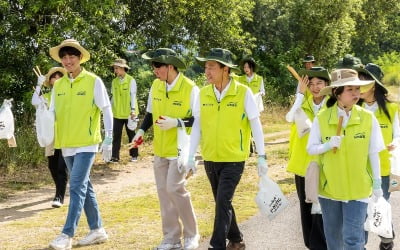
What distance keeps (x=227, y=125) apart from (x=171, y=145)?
796mm

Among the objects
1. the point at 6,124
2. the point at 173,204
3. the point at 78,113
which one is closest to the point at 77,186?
the point at 78,113

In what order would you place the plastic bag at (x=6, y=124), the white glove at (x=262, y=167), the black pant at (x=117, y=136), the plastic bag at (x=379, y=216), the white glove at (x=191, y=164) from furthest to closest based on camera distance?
1. the black pant at (x=117, y=136)
2. the plastic bag at (x=6, y=124)
3. the white glove at (x=191, y=164)
4. the white glove at (x=262, y=167)
5. the plastic bag at (x=379, y=216)

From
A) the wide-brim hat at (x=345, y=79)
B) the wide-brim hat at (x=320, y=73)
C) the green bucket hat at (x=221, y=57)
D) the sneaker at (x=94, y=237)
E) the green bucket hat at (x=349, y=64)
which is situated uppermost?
the green bucket hat at (x=221, y=57)

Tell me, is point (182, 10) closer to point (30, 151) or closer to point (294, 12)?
point (30, 151)

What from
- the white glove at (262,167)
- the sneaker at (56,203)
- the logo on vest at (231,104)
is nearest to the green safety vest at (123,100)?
the sneaker at (56,203)

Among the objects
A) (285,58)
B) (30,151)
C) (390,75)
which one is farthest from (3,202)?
(390,75)

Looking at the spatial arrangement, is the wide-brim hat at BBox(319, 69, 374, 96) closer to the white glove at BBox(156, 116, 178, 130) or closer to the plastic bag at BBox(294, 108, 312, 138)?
the plastic bag at BBox(294, 108, 312, 138)

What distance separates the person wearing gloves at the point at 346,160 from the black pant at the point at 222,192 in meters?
1.00

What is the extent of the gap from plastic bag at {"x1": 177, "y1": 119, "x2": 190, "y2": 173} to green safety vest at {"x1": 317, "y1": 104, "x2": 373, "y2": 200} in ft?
5.45

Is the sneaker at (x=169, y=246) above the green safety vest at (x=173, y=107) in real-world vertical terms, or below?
below

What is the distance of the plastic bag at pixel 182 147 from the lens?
6199 millimetres

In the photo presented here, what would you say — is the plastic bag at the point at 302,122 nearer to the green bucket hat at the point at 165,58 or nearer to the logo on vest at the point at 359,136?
the logo on vest at the point at 359,136

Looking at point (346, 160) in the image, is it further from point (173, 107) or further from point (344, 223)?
point (173, 107)

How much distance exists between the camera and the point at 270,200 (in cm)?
580
